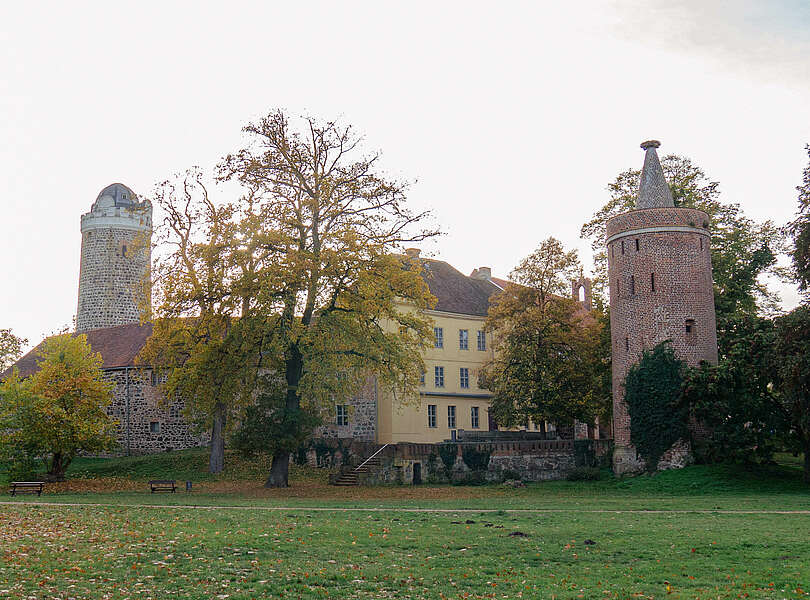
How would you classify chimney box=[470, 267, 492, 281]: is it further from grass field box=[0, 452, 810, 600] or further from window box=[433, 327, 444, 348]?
grass field box=[0, 452, 810, 600]

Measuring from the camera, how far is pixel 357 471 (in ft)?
119

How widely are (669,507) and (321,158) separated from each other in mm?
19217

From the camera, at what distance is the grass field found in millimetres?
10477

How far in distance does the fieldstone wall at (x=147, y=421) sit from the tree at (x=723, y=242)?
2378 centimetres

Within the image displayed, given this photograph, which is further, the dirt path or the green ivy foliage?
the green ivy foliage

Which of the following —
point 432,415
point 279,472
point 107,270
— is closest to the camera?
point 279,472

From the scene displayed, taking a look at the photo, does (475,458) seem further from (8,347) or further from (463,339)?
(8,347)

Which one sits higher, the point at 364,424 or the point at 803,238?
the point at 803,238

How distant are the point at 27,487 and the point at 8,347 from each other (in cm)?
4158

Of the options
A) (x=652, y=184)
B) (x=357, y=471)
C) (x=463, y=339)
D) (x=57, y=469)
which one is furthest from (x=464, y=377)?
(x=57, y=469)

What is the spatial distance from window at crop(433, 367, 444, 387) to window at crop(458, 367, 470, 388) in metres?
1.37

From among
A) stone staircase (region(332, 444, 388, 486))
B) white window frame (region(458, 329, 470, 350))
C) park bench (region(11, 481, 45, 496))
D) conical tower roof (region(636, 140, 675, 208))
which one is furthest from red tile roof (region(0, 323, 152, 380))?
conical tower roof (region(636, 140, 675, 208))

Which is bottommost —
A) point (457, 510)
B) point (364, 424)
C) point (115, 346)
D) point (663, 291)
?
point (457, 510)

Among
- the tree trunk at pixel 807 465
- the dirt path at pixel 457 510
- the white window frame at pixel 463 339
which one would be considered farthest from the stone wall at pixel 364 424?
the dirt path at pixel 457 510
